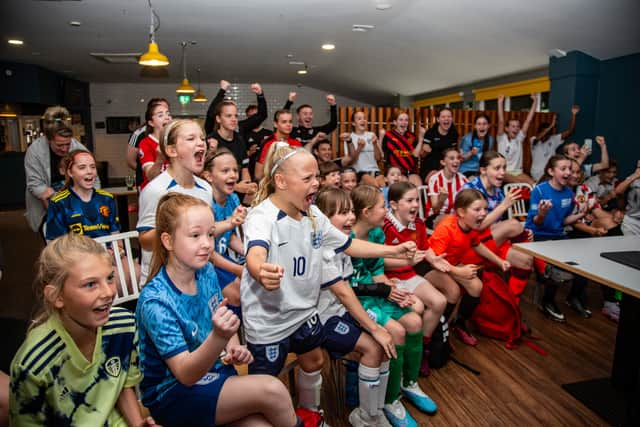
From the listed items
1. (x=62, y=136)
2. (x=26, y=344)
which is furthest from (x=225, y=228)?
(x=62, y=136)

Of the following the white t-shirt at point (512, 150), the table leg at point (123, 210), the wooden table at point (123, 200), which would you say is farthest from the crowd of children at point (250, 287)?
the table leg at point (123, 210)

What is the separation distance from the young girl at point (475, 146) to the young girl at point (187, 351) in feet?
14.6

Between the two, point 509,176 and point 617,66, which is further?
point 617,66

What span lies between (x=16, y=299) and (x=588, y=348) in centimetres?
483

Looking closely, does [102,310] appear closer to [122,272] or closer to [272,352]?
[272,352]

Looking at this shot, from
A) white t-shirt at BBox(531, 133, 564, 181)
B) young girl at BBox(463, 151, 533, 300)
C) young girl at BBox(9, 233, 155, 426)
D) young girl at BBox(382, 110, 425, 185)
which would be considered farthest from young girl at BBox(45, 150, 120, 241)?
white t-shirt at BBox(531, 133, 564, 181)

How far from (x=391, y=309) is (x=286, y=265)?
33.7 inches

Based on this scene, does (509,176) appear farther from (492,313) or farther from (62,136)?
(62,136)

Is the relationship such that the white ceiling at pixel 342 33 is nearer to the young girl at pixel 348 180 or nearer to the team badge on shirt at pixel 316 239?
the young girl at pixel 348 180

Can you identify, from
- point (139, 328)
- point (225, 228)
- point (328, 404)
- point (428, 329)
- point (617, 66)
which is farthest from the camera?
point (617, 66)

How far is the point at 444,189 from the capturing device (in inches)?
162

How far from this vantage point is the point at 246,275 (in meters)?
1.79

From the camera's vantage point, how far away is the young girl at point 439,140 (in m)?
5.29

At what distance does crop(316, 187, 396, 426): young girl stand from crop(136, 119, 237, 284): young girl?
0.55m
